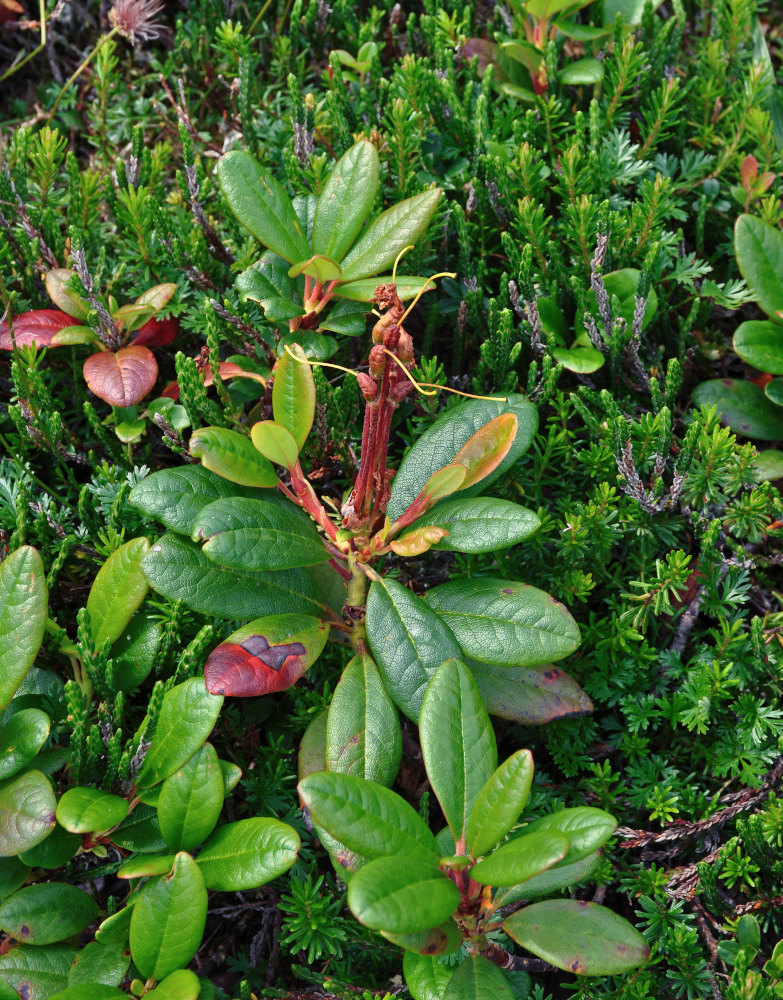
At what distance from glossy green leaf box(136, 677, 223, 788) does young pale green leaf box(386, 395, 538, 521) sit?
0.57m

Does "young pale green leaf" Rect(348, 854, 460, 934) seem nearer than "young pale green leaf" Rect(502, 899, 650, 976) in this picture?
Yes

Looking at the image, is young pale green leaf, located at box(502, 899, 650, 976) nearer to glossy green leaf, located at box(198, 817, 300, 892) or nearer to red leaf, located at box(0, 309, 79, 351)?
glossy green leaf, located at box(198, 817, 300, 892)

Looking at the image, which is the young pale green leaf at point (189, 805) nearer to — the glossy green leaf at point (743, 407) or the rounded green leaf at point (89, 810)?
the rounded green leaf at point (89, 810)

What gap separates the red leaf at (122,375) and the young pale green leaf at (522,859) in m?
1.38

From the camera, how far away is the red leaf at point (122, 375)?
A: 2.14 meters

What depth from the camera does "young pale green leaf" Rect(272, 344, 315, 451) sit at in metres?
1.92

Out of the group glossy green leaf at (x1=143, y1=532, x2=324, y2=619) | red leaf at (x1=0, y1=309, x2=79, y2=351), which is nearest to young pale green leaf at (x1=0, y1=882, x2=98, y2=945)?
glossy green leaf at (x1=143, y1=532, x2=324, y2=619)

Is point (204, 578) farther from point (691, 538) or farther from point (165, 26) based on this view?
point (165, 26)

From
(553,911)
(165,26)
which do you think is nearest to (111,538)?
(553,911)

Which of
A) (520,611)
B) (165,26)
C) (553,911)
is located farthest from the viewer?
(165,26)

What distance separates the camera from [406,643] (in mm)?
1732

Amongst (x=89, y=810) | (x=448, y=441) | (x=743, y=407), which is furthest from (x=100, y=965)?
(x=743, y=407)

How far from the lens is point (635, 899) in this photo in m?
1.98

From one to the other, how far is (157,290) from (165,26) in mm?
1426
